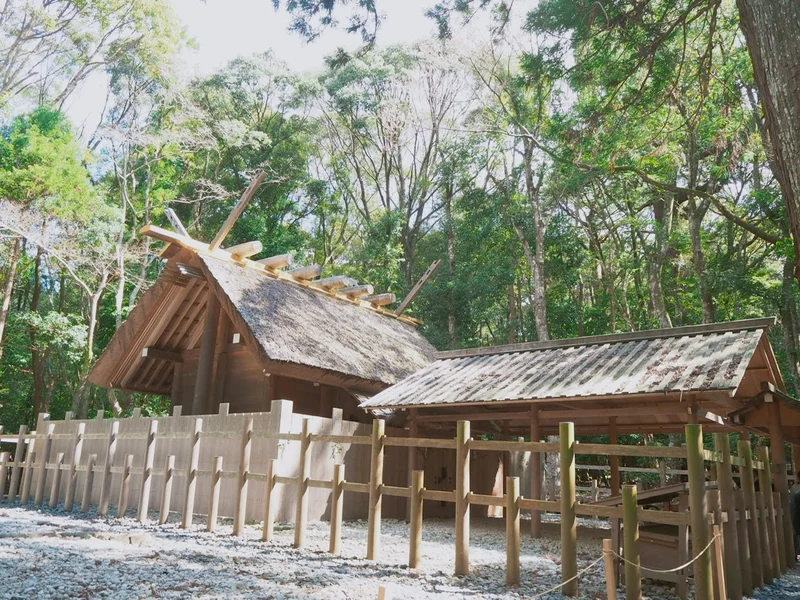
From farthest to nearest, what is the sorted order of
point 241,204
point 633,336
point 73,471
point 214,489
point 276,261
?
point 276,261
point 241,204
point 633,336
point 73,471
point 214,489

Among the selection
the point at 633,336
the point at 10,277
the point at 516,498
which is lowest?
the point at 516,498

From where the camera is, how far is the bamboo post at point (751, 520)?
5.74 meters

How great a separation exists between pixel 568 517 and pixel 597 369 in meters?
4.02

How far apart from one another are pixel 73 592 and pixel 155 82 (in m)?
22.5

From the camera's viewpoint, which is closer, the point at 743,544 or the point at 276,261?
the point at 743,544

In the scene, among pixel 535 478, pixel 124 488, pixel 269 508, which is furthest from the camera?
pixel 535 478

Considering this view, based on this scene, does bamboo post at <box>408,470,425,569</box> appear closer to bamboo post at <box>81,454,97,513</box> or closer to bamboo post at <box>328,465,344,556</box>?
bamboo post at <box>328,465,344,556</box>

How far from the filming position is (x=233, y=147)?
2545cm

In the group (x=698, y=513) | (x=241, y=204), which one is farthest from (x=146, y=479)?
(x=698, y=513)

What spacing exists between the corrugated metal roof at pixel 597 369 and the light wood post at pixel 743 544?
1.46 meters

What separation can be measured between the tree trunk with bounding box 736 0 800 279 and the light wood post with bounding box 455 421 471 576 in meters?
3.00

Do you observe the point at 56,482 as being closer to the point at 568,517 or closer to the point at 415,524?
the point at 415,524

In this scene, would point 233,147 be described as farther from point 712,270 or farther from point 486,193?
point 712,270

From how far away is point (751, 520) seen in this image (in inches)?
229
